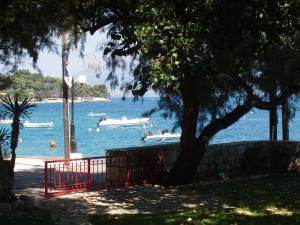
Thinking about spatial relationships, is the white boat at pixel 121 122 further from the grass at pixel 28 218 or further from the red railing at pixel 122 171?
the grass at pixel 28 218

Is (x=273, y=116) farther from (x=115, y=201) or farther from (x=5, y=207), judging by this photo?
(x=5, y=207)

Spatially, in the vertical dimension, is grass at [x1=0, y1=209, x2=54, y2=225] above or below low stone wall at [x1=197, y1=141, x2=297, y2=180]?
below

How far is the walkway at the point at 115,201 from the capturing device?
12.3 meters

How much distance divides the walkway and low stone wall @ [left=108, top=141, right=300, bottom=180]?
120 inches

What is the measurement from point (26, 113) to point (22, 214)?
2604mm

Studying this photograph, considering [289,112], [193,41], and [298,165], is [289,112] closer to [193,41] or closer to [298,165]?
[298,165]

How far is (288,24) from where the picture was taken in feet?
30.1

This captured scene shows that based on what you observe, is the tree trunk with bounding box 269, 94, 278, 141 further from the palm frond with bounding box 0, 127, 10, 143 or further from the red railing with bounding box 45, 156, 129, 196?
the palm frond with bounding box 0, 127, 10, 143

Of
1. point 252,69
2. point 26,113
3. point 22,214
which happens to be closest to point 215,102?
point 252,69

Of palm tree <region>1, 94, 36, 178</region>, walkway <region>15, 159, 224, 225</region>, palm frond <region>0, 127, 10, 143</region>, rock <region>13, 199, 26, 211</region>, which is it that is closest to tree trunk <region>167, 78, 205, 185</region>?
walkway <region>15, 159, 224, 225</region>

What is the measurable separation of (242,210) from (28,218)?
158 inches

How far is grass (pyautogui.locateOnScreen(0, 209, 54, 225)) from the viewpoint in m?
10.5

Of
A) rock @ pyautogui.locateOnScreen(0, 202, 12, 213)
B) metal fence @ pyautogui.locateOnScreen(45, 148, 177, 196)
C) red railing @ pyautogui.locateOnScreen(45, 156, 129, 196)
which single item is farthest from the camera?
metal fence @ pyautogui.locateOnScreen(45, 148, 177, 196)

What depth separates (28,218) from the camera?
1103 centimetres
